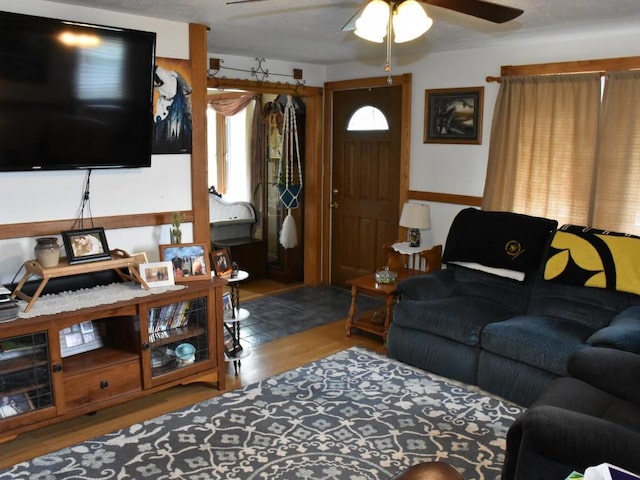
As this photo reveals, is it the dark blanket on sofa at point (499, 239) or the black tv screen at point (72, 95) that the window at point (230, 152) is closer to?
the dark blanket on sofa at point (499, 239)

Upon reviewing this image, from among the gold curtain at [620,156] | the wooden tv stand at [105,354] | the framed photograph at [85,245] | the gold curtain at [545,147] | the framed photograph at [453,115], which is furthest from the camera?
the framed photograph at [453,115]

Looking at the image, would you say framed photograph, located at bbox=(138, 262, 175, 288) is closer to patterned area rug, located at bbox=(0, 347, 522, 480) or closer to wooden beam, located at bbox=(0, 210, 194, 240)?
wooden beam, located at bbox=(0, 210, 194, 240)

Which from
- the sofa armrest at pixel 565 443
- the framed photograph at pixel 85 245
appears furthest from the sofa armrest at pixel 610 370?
the framed photograph at pixel 85 245

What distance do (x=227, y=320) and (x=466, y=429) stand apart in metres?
1.64

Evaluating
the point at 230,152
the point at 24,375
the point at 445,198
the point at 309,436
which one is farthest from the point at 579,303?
the point at 230,152

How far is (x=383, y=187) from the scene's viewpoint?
5.50 metres

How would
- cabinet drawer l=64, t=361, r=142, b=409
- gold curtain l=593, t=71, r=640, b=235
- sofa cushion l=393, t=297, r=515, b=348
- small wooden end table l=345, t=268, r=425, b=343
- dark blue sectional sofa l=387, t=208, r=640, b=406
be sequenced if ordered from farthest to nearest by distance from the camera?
small wooden end table l=345, t=268, r=425, b=343, gold curtain l=593, t=71, r=640, b=235, sofa cushion l=393, t=297, r=515, b=348, dark blue sectional sofa l=387, t=208, r=640, b=406, cabinet drawer l=64, t=361, r=142, b=409

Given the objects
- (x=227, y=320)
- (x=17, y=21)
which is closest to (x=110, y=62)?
(x=17, y=21)

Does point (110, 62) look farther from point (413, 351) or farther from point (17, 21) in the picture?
point (413, 351)

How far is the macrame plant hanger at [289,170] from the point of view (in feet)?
19.3

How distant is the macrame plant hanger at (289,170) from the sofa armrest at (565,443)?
4032 mm

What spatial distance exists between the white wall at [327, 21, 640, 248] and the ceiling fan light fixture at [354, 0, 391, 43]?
2.31 meters

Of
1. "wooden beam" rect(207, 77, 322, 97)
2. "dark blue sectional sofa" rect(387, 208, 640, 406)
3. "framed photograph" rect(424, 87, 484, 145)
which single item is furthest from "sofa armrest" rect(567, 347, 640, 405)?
"wooden beam" rect(207, 77, 322, 97)

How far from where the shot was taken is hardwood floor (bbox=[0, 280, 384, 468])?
117 inches
